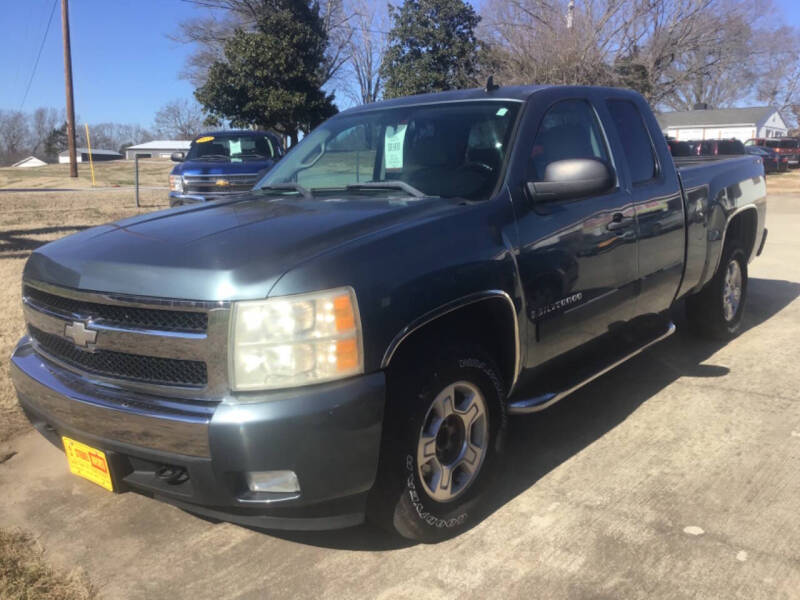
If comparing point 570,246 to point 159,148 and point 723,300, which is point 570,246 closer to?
point 723,300

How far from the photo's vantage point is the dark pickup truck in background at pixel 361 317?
2.43m

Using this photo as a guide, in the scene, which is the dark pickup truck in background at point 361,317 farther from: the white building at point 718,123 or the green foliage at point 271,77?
the white building at point 718,123

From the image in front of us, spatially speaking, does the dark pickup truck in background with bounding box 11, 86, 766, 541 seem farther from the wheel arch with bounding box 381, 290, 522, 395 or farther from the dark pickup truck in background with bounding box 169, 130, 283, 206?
the dark pickup truck in background with bounding box 169, 130, 283, 206

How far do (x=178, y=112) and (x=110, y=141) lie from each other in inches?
926

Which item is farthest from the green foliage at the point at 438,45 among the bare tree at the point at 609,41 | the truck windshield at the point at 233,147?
the truck windshield at the point at 233,147

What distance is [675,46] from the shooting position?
24.3 m

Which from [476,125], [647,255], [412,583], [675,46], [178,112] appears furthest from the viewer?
[178,112]

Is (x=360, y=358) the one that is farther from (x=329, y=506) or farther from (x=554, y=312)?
(x=554, y=312)

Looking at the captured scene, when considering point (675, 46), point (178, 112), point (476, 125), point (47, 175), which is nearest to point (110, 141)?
point (178, 112)

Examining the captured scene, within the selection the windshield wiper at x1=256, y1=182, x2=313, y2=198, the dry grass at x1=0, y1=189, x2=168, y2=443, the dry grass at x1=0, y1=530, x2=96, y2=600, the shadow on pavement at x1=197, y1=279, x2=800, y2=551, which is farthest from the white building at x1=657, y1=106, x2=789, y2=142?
the dry grass at x1=0, y1=530, x2=96, y2=600

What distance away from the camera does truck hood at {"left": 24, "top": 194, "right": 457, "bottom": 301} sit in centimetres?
247

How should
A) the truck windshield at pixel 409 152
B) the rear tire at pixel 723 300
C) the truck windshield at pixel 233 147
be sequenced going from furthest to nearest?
the truck windshield at pixel 233 147 → the rear tire at pixel 723 300 → the truck windshield at pixel 409 152

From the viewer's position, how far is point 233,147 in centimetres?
1329

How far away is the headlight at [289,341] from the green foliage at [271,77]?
24.0 meters
